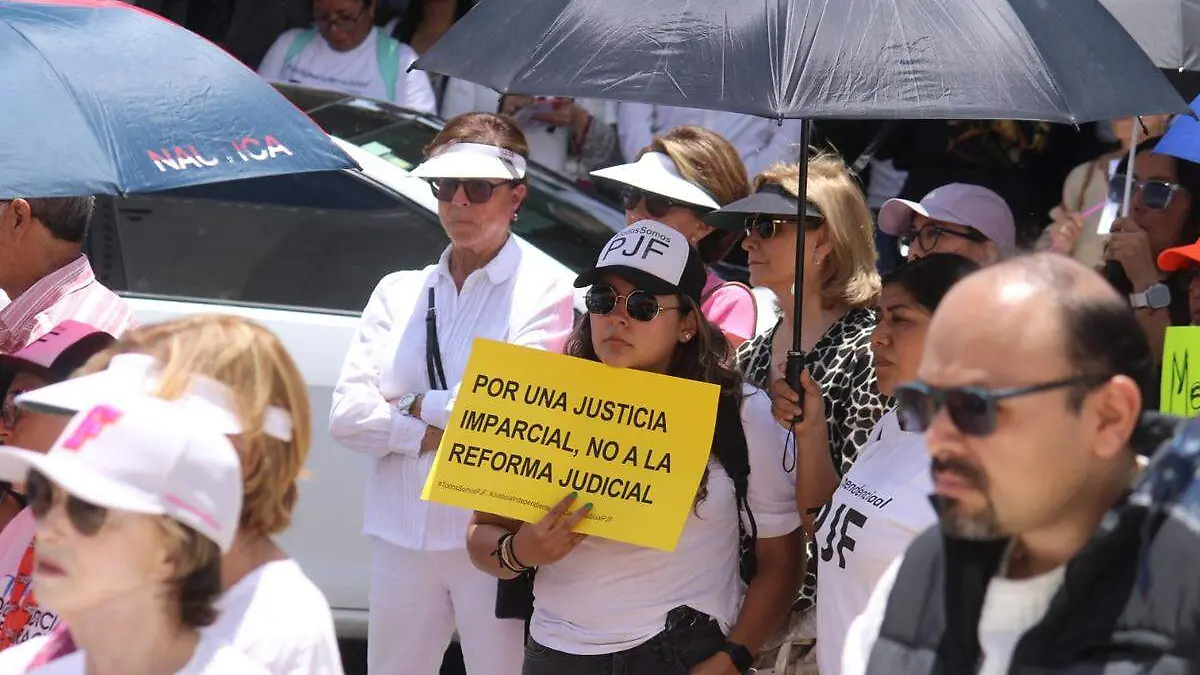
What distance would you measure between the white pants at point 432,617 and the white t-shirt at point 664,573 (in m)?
0.69

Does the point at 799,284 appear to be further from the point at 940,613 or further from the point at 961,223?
the point at 940,613

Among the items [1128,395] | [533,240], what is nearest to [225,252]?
[533,240]

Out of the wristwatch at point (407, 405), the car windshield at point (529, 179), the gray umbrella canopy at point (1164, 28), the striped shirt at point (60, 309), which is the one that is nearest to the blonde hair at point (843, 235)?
the gray umbrella canopy at point (1164, 28)

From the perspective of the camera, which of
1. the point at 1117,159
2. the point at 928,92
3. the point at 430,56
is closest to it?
the point at 928,92

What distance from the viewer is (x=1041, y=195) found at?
25.5 feet

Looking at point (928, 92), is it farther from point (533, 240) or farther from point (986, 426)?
point (533, 240)

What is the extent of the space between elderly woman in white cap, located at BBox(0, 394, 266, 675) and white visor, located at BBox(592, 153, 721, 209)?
111 inches

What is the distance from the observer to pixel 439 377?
4922 millimetres

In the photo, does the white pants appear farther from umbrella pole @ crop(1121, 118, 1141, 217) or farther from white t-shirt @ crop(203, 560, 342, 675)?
umbrella pole @ crop(1121, 118, 1141, 217)

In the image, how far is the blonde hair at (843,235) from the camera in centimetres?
464

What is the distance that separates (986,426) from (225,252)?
407cm

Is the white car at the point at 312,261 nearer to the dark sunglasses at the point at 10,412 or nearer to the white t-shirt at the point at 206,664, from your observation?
the dark sunglasses at the point at 10,412

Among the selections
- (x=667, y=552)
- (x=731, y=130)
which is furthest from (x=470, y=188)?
(x=731, y=130)

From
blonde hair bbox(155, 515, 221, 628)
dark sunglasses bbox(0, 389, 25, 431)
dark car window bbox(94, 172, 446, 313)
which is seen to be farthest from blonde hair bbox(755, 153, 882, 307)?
blonde hair bbox(155, 515, 221, 628)
